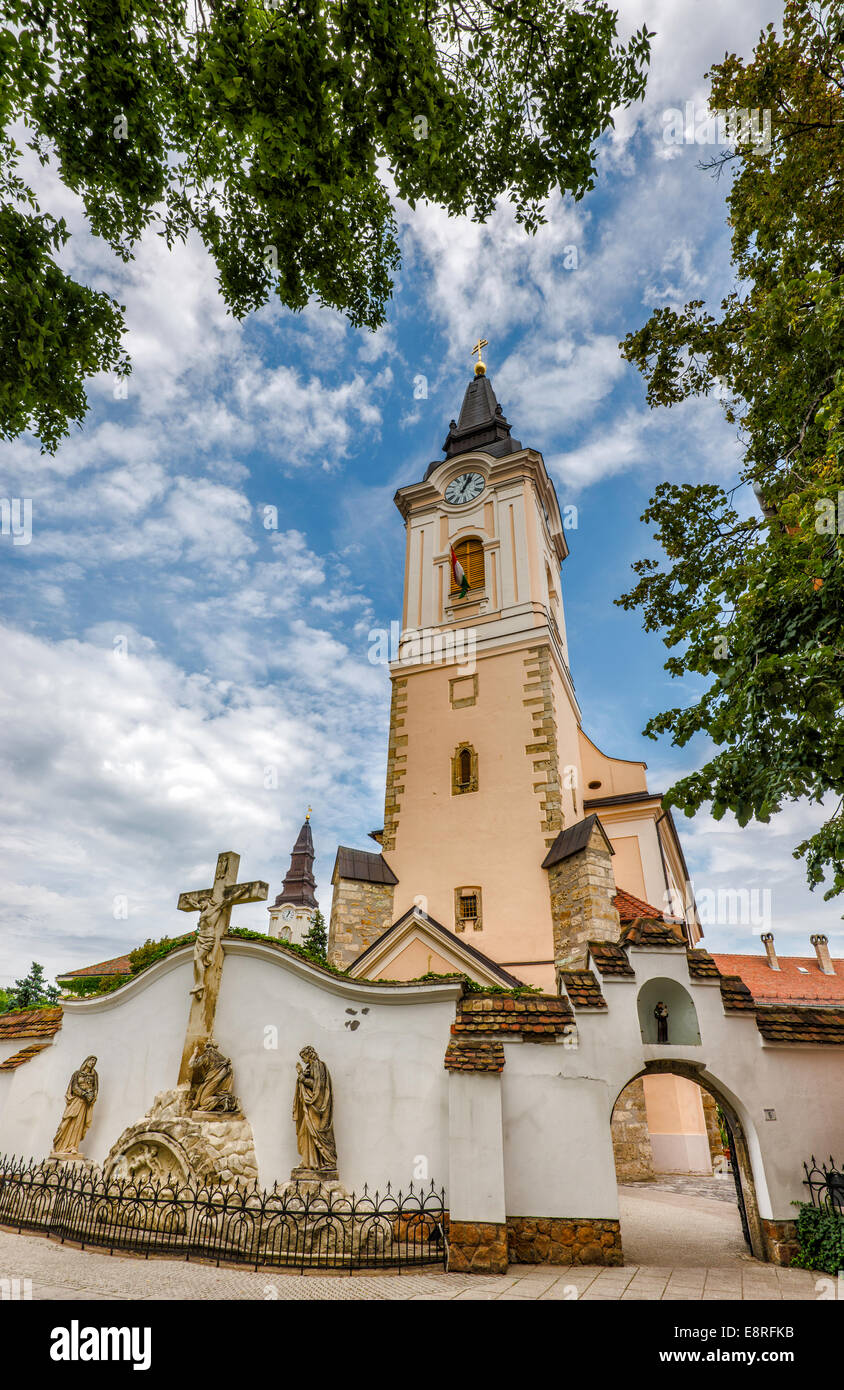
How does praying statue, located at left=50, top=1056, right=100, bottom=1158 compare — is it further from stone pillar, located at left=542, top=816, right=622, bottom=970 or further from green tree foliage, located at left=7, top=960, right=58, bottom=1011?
green tree foliage, located at left=7, top=960, right=58, bottom=1011

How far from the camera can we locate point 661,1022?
7.42 metres

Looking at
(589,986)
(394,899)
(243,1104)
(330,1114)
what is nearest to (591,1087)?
(589,986)

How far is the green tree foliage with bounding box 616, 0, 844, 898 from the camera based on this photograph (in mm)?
6340

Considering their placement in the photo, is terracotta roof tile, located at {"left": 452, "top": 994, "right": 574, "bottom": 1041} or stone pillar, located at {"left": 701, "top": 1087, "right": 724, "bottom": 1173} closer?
terracotta roof tile, located at {"left": 452, "top": 994, "right": 574, "bottom": 1041}


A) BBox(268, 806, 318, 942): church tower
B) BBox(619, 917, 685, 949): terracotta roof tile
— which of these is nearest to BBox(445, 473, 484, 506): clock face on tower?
BBox(619, 917, 685, 949): terracotta roof tile

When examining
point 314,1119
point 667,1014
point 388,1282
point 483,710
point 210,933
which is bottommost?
point 388,1282

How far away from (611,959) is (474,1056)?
6.32ft

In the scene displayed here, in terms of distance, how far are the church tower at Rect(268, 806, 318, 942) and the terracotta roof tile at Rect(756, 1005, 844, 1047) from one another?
48387mm

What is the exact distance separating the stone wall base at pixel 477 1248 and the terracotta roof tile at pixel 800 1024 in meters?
3.46

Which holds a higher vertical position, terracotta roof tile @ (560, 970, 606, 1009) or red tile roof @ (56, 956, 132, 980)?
red tile roof @ (56, 956, 132, 980)

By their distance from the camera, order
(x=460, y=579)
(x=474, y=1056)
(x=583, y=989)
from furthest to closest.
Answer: (x=460, y=579) → (x=583, y=989) → (x=474, y=1056)

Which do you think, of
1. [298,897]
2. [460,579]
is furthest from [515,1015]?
[298,897]

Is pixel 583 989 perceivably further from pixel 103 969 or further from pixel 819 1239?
pixel 103 969
